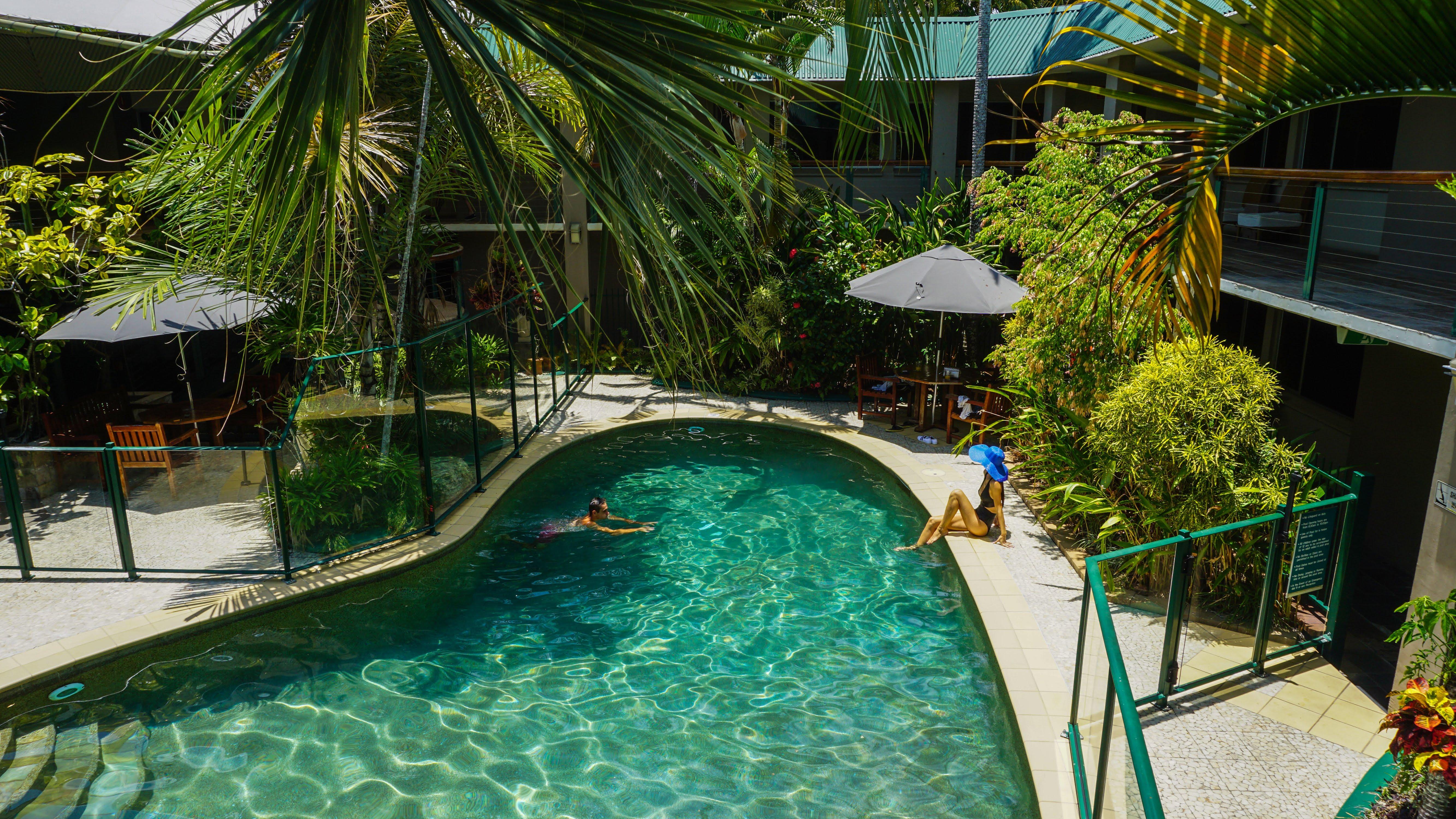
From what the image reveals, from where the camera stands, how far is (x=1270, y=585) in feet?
22.6

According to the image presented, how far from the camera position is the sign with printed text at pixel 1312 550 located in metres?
6.84

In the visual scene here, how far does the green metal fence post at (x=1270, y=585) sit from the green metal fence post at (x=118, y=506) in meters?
9.56

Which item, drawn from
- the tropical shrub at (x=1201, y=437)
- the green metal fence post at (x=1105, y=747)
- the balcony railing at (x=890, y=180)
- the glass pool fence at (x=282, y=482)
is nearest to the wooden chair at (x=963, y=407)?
the tropical shrub at (x=1201, y=437)

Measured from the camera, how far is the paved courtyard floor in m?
5.55

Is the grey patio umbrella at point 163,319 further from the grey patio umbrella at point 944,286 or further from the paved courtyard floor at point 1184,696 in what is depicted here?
the grey patio umbrella at point 944,286

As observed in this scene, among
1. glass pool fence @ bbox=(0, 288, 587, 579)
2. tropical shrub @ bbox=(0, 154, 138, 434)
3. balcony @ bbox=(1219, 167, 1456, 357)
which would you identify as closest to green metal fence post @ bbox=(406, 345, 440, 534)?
glass pool fence @ bbox=(0, 288, 587, 579)

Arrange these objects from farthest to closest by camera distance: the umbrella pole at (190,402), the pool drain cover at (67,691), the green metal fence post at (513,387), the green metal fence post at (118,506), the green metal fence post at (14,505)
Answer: the green metal fence post at (513,387) < the umbrella pole at (190,402) < the green metal fence post at (14,505) < the green metal fence post at (118,506) < the pool drain cover at (67,691)

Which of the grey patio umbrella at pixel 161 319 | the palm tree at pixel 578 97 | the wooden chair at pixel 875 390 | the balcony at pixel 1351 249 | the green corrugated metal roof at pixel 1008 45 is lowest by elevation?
the wooden chair at pixel 875 390

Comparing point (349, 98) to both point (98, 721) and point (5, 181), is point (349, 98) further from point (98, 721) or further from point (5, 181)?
point (5, 181)

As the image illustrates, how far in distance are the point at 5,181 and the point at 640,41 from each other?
1210 centimetres

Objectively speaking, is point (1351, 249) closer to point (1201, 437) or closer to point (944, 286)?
point (944, 286)

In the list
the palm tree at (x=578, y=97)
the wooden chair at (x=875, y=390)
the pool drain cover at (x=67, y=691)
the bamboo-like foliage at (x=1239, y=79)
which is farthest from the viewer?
the wooden chair at (x=875, y=390)

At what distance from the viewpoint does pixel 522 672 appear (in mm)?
7895

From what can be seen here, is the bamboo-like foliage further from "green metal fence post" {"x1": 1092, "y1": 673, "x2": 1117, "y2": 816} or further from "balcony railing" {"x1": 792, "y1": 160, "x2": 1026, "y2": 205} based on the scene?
"balcony railing" {"x1": 792, "y1": 160, "x2": 1026, "y2": 205}
